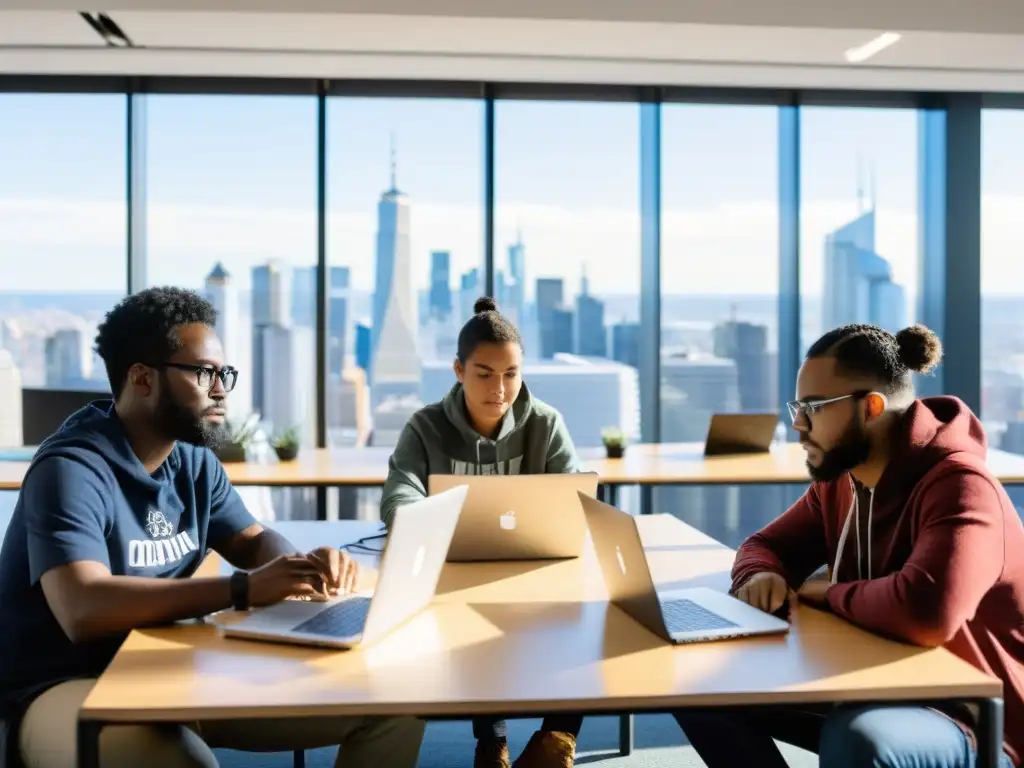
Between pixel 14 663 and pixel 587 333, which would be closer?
pixel 14 663

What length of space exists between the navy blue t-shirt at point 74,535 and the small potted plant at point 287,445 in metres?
2.32

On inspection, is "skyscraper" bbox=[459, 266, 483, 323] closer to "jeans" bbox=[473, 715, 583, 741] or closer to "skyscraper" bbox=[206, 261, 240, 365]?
"skyscraper" bbox=[206, 261, 240, 365]

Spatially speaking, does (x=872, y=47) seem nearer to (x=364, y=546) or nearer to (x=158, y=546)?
(x=364, y=546)

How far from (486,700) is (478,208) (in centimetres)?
449

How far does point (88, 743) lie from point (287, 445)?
118 inches

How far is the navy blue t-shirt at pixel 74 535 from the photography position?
5.66 ft

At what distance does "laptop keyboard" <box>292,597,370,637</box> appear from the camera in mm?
1690

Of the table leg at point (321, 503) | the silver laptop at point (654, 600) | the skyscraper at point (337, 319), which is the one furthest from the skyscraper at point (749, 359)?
the silver laptop at point (654, 600)

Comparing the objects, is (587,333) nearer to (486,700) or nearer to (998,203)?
(998,203)

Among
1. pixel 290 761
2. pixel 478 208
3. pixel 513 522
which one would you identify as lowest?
pixel 290 761

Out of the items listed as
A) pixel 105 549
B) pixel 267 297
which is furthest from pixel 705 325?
pixel 105 549

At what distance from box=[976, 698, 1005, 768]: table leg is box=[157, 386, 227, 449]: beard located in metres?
1.41

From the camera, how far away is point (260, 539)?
2264 millimetres

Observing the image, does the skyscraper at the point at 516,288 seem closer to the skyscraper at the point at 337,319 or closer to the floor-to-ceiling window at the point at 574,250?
the floor-to-ceiling window at the point at 574,250
